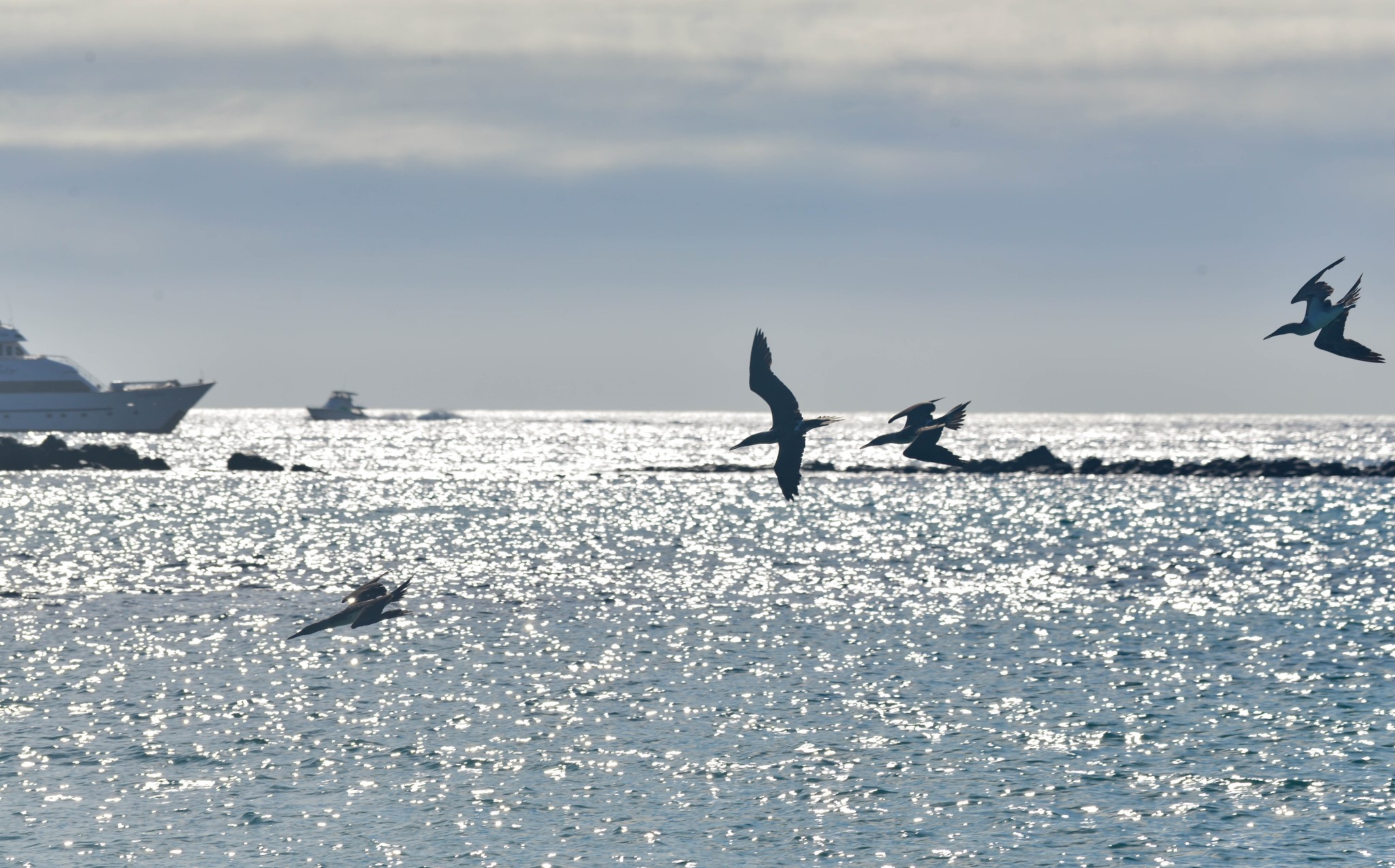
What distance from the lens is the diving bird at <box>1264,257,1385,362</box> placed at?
440 inches

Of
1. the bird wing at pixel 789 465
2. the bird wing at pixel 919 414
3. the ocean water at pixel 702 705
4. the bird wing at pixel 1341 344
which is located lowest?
the ocean water at pixel 702 705

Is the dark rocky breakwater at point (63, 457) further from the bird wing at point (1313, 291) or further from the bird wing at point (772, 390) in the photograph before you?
the bird wing at point (1313, 291)

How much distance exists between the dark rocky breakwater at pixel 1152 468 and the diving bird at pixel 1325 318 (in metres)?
108

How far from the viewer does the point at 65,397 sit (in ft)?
492

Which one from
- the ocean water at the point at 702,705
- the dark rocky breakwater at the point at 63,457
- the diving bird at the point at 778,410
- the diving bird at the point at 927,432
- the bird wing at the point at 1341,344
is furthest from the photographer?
the dark rocky breakwater at the point at 63,457

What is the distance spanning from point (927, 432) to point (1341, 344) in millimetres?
3387

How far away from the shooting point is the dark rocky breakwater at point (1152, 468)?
12388 centimetres

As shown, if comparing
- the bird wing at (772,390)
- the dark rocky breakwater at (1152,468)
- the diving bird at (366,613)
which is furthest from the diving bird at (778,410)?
the dark rocky breakwater at (1152,468)

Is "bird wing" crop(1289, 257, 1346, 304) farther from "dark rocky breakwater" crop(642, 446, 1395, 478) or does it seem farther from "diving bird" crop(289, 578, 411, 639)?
"dark rocky breakwater" crop(642, 446, 1395, 478)

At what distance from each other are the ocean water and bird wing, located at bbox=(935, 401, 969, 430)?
8.38 m

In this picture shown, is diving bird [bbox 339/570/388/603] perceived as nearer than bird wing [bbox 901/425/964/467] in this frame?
No

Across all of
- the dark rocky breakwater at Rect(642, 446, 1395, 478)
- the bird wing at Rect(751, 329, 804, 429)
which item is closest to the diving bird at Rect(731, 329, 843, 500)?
the bird wing at Rect(751, 329, 804, 429)

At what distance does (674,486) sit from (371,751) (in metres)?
A: 89.8

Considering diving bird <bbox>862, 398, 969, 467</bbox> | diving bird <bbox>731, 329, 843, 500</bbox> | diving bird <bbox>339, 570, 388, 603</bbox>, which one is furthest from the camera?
diving bird <bbox>339, 570, 388, 603</bbox>
